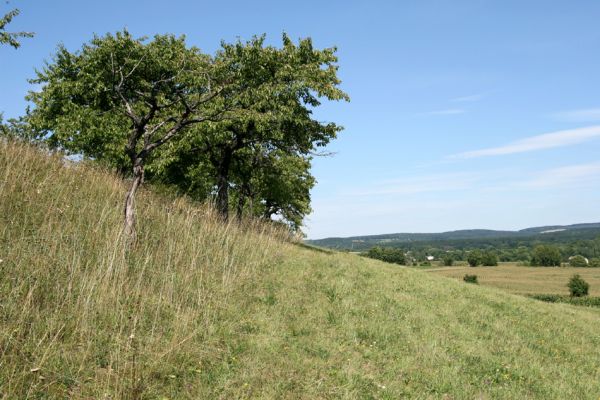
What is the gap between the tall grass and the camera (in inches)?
163

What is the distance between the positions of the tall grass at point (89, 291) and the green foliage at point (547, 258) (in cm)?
17924

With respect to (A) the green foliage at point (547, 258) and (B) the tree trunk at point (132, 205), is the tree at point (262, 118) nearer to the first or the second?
(B) the tree trunk at point (132, 205)

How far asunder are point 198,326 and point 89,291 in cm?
156

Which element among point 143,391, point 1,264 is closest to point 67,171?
point 1,264

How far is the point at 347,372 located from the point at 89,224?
16.0 feet

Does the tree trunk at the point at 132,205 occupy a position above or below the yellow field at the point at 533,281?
above

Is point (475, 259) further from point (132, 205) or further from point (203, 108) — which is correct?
point (132, 205)

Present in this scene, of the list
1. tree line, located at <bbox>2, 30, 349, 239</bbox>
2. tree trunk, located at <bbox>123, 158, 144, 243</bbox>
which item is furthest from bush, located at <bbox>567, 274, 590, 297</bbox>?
tree trunk, located at <bbox>123, 158, 144, 243</bbox>

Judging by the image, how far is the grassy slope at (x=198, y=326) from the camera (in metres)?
4.44

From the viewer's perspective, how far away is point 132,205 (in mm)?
7484

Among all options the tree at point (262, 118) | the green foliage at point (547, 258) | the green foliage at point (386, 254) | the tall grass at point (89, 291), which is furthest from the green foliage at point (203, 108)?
the green foliage at point (547, 258)

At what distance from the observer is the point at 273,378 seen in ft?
16.9

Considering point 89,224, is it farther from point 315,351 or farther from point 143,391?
point 315,351

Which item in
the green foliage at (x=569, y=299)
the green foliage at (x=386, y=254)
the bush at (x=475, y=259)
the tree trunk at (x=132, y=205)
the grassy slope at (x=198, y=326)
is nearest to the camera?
the grassy slope at (x=198, y=326)
